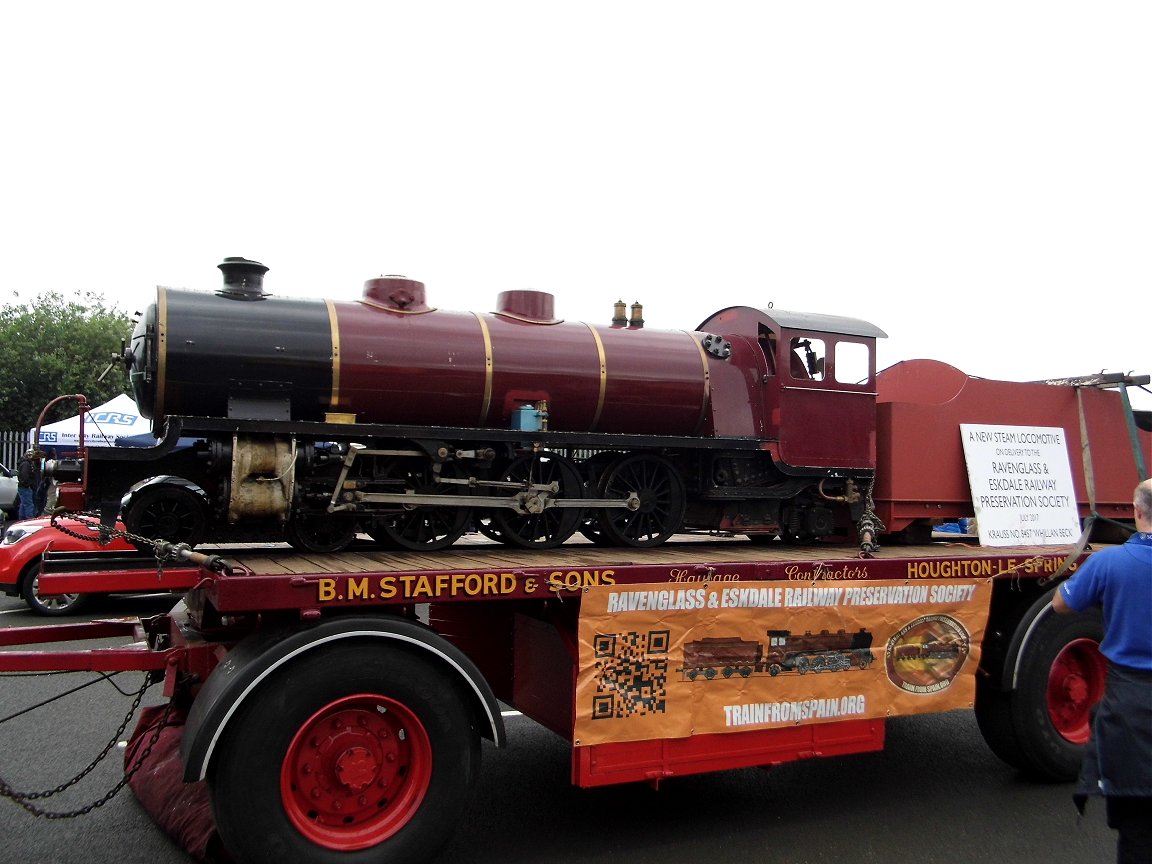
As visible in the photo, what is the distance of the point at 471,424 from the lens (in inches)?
247

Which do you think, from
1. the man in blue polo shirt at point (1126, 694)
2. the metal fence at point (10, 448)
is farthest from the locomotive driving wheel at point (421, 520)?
the metal fence at point (10, 448)

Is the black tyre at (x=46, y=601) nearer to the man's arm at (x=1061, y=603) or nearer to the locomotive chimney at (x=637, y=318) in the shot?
the locomotive chimney at (x=637, y=318)

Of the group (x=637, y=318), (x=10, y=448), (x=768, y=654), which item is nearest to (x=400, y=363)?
(x=637, y=318)

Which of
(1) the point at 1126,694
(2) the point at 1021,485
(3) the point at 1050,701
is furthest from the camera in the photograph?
(2) the point at 1021,485

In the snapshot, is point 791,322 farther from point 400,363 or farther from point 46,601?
point 46,601

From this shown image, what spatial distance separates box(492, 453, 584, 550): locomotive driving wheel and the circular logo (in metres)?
2.29

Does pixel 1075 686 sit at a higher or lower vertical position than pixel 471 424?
lower

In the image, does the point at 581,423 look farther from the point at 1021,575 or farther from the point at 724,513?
the point at 1021,575

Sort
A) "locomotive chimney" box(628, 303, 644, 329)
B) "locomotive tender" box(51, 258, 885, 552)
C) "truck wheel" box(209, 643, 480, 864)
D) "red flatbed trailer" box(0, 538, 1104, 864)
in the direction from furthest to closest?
"locomotive chimney" box(628, 303, 644, 329), "locomotive tender" box(51, 258, 885, 552), "red flatbed trailer" box(0, 538, 1104, 864), "truck wheel" box(209, 643, 480, 864)

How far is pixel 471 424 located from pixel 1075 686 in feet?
14.6

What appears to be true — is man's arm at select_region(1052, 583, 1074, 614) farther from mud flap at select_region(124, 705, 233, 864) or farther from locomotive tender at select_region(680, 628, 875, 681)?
mud flap at select_region(124, 705, 233, 864)

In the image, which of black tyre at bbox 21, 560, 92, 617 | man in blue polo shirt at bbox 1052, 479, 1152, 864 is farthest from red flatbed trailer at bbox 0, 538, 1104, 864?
black tyre at bbox 21, 560, 92, 617

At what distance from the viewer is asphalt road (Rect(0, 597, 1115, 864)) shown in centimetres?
467

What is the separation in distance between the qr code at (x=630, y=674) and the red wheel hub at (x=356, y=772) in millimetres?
920
